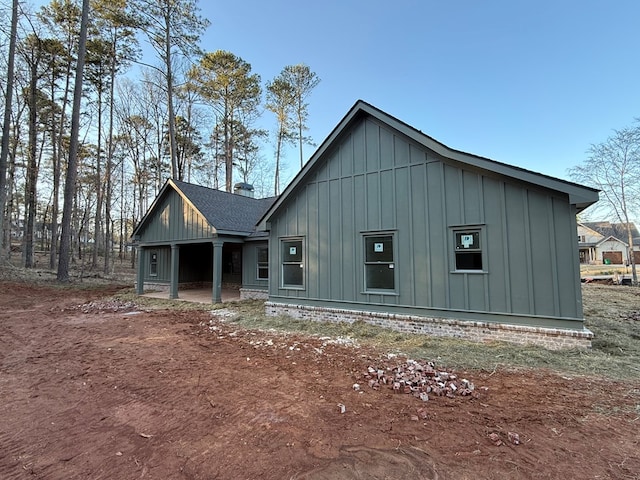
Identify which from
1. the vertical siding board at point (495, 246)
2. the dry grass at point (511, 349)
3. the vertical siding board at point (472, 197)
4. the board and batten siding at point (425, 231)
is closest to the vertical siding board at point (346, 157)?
the board and batten siding at point (425, 231)

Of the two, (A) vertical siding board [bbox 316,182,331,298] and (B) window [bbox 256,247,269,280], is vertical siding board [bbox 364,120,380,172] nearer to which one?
(A) vertical siding board [bbox 316,182,331,298]

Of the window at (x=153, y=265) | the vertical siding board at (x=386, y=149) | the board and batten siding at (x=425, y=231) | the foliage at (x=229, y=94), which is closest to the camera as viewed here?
the board and batten siding at (x=425, y=231)

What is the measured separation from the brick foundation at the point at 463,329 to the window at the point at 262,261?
4.20m

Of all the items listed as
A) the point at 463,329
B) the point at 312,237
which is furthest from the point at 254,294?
the point at 463,329

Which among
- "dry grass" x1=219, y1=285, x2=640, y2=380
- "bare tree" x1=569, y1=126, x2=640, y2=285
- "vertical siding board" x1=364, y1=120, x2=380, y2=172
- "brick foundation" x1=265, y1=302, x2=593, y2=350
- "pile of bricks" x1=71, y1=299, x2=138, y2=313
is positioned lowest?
"dry grass" x1=219, y1=285, x2=640, y2=380

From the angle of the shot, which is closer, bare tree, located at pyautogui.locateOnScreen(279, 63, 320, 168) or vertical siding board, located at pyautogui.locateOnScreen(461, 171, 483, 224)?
vertical siding board, located at pyautogui.locateOnScreen(461, 171, 483, 224)

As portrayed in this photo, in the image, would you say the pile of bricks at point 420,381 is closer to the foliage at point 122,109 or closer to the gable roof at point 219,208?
the gable roof at point 219,208

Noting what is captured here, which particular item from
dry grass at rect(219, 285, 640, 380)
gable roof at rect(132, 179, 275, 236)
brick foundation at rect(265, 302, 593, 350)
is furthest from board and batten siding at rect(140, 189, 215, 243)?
brick foundation at rect(265, 302, 593, 350)

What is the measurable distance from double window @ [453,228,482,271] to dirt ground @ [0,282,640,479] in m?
2.39

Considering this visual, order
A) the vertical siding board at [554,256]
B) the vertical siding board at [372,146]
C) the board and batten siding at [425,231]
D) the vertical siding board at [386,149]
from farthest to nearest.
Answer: the vertical siding board at [372,146] → the vertical siding board at [386,149] → the board and batten siding at [425,231] → the vertical siding board at [554,256]

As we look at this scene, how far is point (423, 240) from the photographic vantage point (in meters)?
7.03

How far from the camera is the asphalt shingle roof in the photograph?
12766 mm

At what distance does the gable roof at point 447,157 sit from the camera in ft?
17.9

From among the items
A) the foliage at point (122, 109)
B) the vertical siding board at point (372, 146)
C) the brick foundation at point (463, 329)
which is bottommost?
the brick foundation at point (463, 329)
